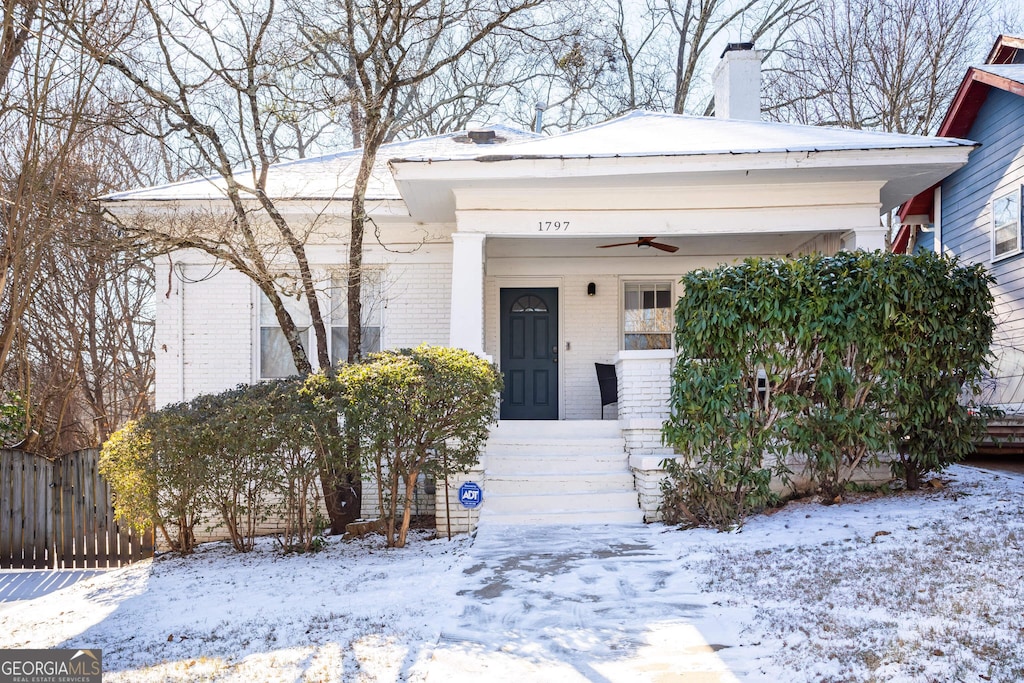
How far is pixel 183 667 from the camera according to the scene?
13.8ft

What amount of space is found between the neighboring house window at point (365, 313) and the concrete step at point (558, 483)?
320 centimetres

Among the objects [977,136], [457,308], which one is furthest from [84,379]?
[977,136]

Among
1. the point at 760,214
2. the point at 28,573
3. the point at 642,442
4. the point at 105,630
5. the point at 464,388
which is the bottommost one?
the point at 28,573

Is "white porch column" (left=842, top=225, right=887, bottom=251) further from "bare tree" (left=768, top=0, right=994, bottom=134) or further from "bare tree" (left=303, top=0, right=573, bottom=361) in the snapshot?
"bare tree" (left=768, top=0, right=994, bottom=134)

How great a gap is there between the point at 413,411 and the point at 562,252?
537cm

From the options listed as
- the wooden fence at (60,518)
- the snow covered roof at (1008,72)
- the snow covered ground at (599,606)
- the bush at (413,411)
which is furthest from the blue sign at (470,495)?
the snow covered roof at (1008,72)

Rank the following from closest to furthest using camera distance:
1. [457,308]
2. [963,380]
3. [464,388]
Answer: [464,388]
[963,380]
[457,308]

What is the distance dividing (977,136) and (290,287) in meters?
10.9

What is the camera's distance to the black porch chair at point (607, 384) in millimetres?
10977

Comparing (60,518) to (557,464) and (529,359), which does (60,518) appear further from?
(529,359)

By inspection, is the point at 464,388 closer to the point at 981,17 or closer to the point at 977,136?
the point at 977,136

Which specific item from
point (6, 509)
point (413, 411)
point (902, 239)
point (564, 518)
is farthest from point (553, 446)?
point (902, 239)

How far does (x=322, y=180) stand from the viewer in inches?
422

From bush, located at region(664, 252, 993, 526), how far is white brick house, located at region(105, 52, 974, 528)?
798 mm
